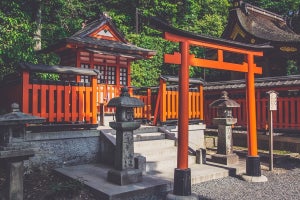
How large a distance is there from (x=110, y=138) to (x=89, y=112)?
3.26 ft

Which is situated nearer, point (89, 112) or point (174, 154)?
point (89, 112)

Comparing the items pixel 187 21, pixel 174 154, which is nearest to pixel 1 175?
pixel 174 154

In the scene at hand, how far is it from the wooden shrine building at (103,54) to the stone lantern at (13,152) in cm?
872

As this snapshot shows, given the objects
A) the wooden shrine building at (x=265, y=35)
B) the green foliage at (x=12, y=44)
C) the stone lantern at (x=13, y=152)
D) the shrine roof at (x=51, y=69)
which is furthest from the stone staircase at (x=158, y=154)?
the wooden shrine building at (x=265, y=35)

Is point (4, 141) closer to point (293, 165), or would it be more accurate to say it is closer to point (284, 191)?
point (284, 191)

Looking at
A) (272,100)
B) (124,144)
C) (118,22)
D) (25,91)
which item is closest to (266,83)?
(272,100)

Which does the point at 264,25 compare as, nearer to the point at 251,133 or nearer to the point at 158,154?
the point at 251,133

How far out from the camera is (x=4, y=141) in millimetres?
4574

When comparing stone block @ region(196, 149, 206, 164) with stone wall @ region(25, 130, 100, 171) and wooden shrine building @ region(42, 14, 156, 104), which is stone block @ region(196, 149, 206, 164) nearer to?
stone wall @ region(25, 130, 100, 171)

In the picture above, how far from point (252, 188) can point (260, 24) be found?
14.6m

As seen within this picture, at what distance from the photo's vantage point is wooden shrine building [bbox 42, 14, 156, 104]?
1350cm

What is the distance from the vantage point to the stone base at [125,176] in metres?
5.99

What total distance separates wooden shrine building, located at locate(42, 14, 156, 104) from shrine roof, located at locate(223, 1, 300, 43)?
6.74 metres

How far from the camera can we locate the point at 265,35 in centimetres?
1652
